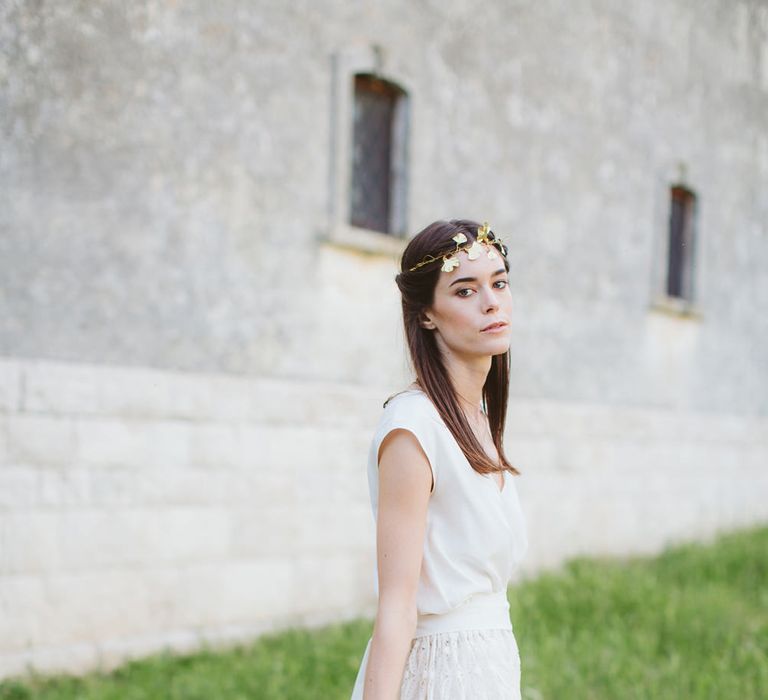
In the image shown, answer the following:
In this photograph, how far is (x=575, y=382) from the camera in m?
9.25

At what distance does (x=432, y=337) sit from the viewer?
88.3 inches

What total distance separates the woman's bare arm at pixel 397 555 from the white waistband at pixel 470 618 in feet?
0.40

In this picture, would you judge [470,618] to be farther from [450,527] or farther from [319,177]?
[319,177]

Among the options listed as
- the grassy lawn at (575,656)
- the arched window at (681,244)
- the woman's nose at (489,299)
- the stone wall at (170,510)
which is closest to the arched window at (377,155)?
the stone wall at (170,510)

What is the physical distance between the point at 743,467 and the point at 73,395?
9190 millimetres

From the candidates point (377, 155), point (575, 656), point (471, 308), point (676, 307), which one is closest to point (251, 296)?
point (377, 155)

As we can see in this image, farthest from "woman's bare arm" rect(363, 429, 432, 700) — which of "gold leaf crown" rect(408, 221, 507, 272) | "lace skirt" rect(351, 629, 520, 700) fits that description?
"gold leaf crown" rect(408, 221, 507, 272)

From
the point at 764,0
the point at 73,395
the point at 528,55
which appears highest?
the point at 764,0

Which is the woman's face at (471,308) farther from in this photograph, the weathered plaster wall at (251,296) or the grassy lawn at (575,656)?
the grassy lawn at (575,656)

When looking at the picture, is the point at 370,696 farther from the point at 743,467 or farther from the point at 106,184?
the point at 743,467

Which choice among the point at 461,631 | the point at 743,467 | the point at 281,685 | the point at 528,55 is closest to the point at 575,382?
the point at 528,55

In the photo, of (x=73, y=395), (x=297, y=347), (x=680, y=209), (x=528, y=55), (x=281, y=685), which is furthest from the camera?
(x=680, y=209)

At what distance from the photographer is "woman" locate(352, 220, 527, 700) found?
6.40 feet

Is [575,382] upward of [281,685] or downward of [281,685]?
upward
